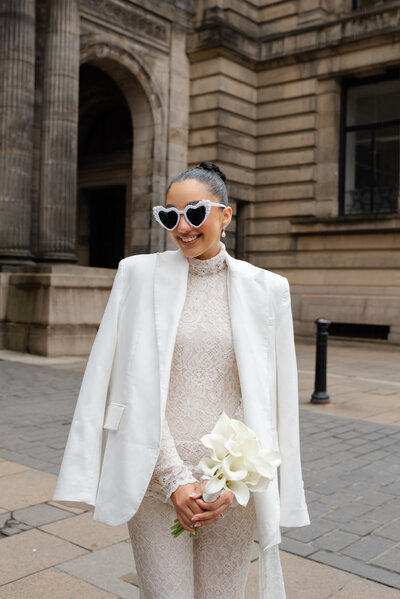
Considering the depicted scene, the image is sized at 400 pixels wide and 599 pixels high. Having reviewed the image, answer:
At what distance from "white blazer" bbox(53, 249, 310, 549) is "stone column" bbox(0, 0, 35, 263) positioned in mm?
11374

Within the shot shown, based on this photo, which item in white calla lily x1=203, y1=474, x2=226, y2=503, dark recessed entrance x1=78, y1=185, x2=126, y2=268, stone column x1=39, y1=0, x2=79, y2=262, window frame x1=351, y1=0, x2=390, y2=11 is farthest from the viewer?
dark recessed entrance x1=78, y1=185, x2=126, y2=268

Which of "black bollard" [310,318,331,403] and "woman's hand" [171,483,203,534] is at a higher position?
"woman's hand" [171,483,203,534]

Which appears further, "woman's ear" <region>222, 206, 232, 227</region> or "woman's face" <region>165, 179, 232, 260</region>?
"woman's ear" <region>222, 206, 232, 227</region>

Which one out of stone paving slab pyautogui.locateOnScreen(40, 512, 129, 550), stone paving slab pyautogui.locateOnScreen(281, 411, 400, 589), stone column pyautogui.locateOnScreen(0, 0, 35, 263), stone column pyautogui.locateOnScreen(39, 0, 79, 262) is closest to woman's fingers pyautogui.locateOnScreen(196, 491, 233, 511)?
stone paving slab pyautogui.locateOnScreen(281, 411, 400, 589)

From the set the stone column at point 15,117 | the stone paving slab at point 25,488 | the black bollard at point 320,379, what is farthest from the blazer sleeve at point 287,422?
the stone column at point 15,117

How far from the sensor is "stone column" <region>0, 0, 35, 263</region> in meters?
12.7

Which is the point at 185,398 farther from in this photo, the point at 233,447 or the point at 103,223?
the point at 103,223

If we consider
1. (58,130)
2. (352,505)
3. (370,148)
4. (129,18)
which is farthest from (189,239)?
(370,148)

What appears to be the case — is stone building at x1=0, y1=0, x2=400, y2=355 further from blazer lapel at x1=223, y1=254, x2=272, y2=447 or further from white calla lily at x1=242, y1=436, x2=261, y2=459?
white calla lily at x1=242, y1=436, x2=261, y2=459

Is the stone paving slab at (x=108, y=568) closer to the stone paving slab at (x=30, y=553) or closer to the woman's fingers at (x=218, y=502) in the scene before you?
the stone paving slab at (x=30, y=553)

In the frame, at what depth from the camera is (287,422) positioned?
2.12 metres

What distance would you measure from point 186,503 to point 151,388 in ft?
1.12

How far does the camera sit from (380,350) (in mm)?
15219

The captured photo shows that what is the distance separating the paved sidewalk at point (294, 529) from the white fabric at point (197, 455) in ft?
3.95
